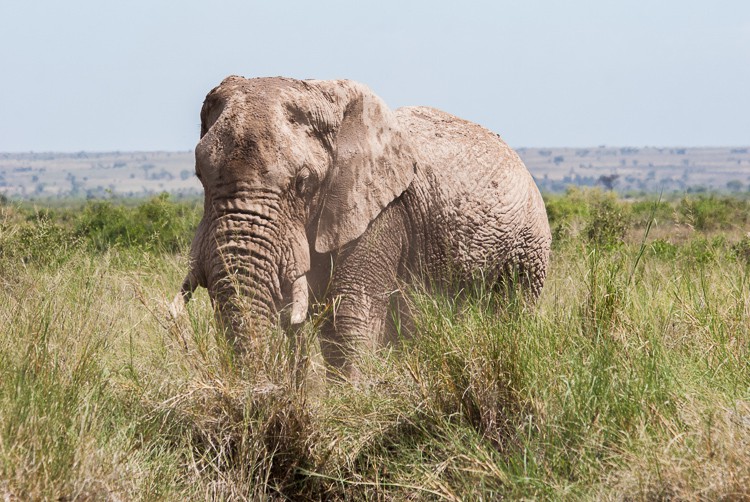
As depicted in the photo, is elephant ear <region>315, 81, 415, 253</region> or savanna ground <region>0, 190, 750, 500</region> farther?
elephant ear <region>315, 81, 415, 253</region>

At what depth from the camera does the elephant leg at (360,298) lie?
6.01 metres

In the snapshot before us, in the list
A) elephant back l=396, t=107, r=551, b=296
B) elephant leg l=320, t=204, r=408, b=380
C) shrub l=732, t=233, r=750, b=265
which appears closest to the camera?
elephant leg l=320, t=204, r=408, b=380

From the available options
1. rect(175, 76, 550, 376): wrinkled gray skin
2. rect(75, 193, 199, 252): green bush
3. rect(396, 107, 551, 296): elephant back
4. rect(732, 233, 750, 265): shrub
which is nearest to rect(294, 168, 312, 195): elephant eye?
rect(175, 76, 550, 376): wrinkled gray skin

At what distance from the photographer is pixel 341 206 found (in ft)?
20.0

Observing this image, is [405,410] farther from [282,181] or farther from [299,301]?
[282,181]

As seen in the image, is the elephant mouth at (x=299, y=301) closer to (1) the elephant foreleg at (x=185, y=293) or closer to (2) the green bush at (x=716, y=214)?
(1) the elephant foreleg at (x=185, y=293)

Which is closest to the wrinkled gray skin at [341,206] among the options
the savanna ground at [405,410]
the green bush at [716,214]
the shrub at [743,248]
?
the savanna ground at [405,410]

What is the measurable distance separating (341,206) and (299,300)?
684mm

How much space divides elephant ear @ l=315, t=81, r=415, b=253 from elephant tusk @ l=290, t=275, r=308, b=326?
0.33 m

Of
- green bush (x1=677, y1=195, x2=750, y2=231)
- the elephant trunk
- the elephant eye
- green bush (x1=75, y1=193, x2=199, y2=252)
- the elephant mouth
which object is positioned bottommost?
green bush (x1=677, y1=195, x2=750, y2=231)

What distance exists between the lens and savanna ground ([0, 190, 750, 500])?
4043mm

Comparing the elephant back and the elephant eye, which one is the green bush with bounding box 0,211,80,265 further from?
the elephant back

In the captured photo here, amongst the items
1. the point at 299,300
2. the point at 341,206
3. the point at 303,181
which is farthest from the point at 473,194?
the point at 299,300

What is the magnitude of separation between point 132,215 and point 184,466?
9425mm
